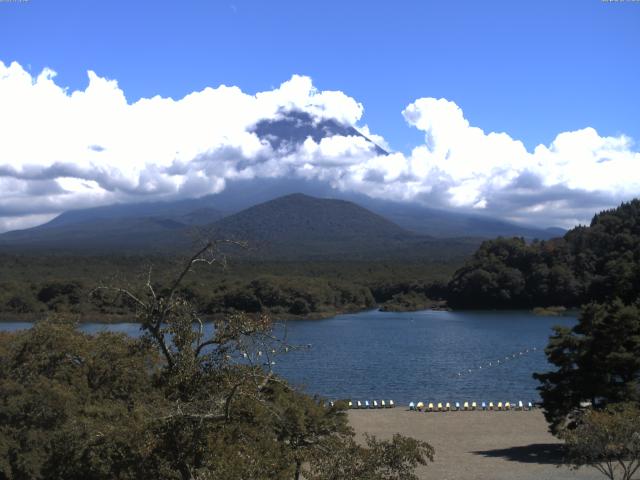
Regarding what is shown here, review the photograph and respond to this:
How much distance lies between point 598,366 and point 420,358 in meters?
23.2

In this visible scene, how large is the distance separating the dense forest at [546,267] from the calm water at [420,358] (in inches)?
398

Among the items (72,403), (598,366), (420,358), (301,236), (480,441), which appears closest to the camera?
(72,403)

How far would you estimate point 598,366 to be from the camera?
55.9ft

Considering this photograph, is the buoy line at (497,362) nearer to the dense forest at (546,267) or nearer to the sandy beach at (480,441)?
the sandy beach at (480,441)

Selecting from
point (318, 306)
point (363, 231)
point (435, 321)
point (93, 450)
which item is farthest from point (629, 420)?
point (363, 231)

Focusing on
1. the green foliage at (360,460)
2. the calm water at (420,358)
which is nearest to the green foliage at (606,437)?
the green foliage at (360,460)

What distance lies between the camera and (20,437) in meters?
11.0

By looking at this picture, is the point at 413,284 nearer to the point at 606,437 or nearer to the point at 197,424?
the point at 606,437

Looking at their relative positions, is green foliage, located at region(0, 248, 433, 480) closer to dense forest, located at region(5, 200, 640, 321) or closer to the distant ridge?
dense forest, located at region(5, 200, 640, 321)

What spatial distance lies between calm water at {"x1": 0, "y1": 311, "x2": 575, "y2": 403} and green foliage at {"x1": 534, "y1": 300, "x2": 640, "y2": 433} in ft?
20.6

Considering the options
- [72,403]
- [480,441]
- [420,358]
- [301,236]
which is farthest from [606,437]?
[301,236]

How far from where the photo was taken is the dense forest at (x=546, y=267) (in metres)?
72.1

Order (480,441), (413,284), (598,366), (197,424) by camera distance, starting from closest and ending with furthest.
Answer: (197,424) < (598,366) < (480,441) < (413,284)

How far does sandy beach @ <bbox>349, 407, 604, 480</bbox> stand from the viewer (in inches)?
627
